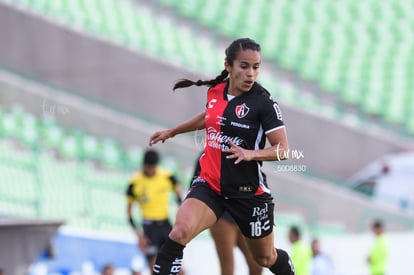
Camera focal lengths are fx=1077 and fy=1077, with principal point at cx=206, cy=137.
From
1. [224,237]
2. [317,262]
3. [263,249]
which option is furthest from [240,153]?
[317,262]

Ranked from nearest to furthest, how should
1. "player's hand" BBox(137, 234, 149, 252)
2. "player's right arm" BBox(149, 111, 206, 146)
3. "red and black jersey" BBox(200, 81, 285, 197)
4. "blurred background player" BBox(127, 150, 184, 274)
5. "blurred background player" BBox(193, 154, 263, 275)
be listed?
"red and black jersey" BBox(200, 81, 285, 197), "player's right arm" BBox(149, 111, 206, 146), "blurred background player" BBox(193, 154, 263, 275), "player's hand" BBox(137, 234, 149, 252), "blurred background player" BBox(127, 150, 184, 274)

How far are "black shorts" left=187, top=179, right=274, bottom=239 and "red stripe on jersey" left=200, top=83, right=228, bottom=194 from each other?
0.07m

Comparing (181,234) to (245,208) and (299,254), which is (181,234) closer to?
(245,208)

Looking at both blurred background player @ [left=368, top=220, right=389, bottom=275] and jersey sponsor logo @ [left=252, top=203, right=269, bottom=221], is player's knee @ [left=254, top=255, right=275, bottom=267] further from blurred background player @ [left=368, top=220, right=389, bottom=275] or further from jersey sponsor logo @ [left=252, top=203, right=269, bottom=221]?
blurred background player @ [left=368, top=220, right=389, bottom=275]

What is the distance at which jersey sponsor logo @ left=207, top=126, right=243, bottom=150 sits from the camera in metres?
7.98

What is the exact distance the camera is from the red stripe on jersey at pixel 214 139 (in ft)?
26.4

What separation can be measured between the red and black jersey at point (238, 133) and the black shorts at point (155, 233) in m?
4.60

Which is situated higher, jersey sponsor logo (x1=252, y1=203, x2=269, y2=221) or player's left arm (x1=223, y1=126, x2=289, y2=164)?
player's left arm (x1=223, y1=126, x2=289, y2=164)

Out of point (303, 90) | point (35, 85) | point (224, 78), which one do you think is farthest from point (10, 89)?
point (224, 78)

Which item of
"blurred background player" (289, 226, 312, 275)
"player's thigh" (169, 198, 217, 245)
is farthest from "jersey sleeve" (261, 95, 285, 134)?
"blurred background player" (289, 226, 312, 275)

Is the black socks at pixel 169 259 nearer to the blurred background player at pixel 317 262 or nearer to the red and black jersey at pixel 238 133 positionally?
the red and black jersey at pixel 238 133

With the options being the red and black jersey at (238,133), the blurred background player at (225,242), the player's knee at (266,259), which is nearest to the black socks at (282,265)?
the player's knee at (266,259)

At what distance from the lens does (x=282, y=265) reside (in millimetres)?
8547

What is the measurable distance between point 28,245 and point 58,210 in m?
2.31
